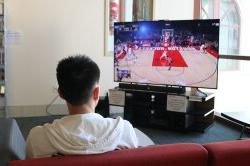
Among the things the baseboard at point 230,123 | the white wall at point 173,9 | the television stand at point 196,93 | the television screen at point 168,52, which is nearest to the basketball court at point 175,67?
the television screen at point 168,52

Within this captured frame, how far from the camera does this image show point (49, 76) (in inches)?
184

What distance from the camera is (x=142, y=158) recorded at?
1.12 metres

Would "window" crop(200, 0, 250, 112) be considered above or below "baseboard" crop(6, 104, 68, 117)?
above

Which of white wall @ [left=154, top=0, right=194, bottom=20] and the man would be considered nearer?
the man

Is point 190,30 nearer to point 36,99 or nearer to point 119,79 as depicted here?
point 119,79

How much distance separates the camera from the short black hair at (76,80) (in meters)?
1.25

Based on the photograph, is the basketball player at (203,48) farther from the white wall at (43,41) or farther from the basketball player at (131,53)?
the white wall at (43,41)

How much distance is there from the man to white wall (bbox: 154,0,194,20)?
12.9ft

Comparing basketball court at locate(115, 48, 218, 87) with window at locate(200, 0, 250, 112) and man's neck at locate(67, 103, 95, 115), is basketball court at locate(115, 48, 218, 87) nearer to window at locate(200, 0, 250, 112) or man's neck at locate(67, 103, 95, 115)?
window at locate(200, 0, 250, 112)

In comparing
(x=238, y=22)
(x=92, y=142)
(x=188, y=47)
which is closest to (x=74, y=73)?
(x=92, y=142)

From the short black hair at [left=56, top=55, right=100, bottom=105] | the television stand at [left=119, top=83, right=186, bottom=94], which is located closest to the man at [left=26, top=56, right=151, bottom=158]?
the short black hair at [left=56, top=55, right=100, bottom=105]

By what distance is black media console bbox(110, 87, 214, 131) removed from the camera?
392cm

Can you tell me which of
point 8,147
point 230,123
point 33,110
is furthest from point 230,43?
point 8,147

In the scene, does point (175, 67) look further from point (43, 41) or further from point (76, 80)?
point (76, 80)
